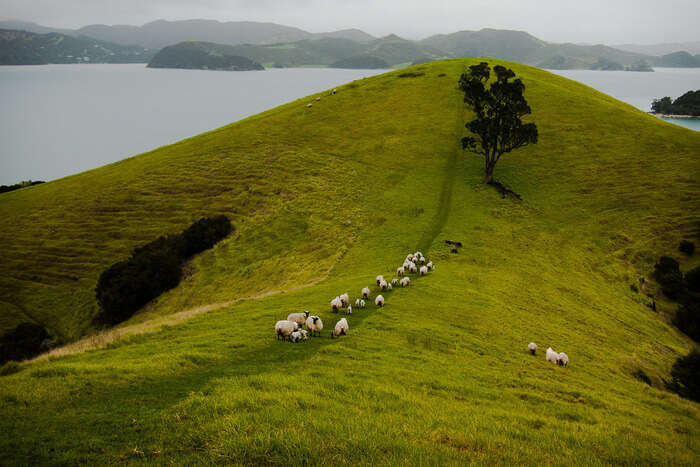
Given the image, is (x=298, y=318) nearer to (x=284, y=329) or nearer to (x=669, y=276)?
(x=284, y=329)

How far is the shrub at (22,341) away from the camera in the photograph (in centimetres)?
2819

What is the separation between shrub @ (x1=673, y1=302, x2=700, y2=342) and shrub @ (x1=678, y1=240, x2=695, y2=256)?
30.2 ft

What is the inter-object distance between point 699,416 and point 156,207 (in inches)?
2230

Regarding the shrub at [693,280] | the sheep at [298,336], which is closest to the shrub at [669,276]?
the shrub at [693,280]

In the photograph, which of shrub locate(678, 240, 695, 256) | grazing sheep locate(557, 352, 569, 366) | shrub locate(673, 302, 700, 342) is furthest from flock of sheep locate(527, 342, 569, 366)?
shrub locate(678, 240, 695, 256)

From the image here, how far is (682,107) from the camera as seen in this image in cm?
15212

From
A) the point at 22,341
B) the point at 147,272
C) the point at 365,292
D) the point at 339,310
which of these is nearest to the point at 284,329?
the point at 339,310

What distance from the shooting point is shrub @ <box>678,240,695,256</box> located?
115 ft

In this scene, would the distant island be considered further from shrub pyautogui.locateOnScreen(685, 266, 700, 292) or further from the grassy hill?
shrub pyautogui.locateOnScreen(685, 266, 700, 292)

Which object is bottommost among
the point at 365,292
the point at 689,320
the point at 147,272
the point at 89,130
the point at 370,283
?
the point at 147,272

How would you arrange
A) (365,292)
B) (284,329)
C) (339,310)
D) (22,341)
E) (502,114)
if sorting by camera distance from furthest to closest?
(502,114) → (22,341) → (365,292) → (339,310) → (284,329)

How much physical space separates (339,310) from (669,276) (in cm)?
3274

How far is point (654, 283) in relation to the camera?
32.8 meters

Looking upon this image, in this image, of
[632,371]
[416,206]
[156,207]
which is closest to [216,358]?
[632,371]
